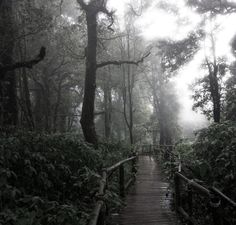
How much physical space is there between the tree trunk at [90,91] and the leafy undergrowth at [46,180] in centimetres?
332

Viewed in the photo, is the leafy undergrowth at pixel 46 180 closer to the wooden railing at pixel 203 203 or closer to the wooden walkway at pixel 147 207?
the wooden walkway at pixel 147 207

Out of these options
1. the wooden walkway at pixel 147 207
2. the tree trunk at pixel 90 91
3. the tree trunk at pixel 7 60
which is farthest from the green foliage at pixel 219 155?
the tree trunk at pixel 7 60

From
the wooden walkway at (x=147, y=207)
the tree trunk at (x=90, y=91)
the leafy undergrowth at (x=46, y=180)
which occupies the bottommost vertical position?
the wooden walkway at (x=147, y=207)

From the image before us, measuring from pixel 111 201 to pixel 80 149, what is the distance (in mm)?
2113

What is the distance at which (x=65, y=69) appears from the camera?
101 feet

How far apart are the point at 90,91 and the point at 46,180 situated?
21.6ft

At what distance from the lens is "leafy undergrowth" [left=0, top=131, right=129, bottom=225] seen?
5828 mm

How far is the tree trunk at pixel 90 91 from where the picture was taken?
13125 millimetres

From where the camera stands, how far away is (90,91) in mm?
13422

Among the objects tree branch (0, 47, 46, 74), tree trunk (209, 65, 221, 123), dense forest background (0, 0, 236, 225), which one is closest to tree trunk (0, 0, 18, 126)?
dense forest background (0, 0, 236, 225)

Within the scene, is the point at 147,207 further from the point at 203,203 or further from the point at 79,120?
the point at 79,120

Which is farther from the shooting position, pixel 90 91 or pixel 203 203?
pixel 90 91

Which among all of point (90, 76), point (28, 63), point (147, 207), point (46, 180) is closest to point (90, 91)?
point (90, 76)

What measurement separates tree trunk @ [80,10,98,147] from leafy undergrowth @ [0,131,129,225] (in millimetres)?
3316
